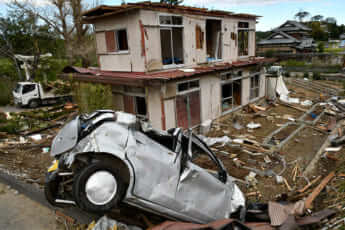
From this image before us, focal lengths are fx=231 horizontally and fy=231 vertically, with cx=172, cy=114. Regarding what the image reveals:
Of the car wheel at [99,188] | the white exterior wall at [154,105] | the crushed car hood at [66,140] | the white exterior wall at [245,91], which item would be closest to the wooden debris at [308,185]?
the car wheel at [99,188]

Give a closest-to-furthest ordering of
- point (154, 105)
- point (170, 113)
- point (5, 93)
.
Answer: point (154, 105) < point (170, 113) < point (5, 93)

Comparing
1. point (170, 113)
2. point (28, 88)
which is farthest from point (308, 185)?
point (28, 88)

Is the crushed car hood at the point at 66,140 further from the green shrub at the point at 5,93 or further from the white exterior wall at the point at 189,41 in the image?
the green shrub at the point at 5,93

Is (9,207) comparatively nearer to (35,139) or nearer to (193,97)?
(35,139)

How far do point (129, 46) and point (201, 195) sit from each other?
26.9ft

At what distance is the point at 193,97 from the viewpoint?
39.3 ft

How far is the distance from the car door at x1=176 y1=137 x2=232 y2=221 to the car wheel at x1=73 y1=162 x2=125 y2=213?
108 cm

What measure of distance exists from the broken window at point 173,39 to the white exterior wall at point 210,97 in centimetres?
183

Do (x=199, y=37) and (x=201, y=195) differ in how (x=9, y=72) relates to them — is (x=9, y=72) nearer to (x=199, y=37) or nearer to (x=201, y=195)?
(x=199, y=37)

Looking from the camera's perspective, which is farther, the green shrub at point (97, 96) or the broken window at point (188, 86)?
the broken window at point (188, 86)

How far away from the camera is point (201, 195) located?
4.35 meters

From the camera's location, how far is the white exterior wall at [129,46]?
399 inches

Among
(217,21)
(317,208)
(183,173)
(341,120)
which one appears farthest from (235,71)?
(183,173)

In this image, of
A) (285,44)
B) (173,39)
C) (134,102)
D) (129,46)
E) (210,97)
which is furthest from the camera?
(285,44)
